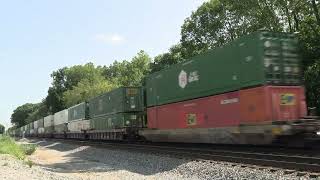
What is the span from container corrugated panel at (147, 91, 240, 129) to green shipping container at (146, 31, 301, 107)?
334mm

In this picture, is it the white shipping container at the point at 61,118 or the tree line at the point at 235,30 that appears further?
the white shipping container at the point at 61,118

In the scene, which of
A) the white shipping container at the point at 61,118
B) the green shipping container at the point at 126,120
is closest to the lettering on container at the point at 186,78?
the green shipping container at the point at 126,120

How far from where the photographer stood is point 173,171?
597 inches

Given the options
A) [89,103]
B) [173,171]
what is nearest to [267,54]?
[173,171]

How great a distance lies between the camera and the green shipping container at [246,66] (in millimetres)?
Result: 15875

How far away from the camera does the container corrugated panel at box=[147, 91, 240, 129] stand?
56.5 ft

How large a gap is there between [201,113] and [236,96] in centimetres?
270

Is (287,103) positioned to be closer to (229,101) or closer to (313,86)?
(229,101)

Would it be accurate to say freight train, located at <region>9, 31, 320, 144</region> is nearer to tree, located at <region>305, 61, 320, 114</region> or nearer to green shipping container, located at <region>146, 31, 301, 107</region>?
green shipping container, located at <region>146, 31, 301, 107</region>

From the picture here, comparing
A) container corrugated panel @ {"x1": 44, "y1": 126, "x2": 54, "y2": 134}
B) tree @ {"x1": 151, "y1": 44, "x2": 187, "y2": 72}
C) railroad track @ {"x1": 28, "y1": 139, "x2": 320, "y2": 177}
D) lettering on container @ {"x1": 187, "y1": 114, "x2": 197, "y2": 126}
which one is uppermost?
tree @ {"x1": 151, "y1": 44, "x2": 187, "y2": 72}

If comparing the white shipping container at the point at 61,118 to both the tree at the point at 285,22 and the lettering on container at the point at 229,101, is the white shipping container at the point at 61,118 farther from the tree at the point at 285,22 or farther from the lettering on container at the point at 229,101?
the lettering on container at the point at 229,101

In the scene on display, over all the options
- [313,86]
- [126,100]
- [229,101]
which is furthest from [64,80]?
[229,101]

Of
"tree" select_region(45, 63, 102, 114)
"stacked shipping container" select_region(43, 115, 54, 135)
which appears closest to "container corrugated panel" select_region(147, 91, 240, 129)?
"stacked shipping container" select_region(43, 115, 54, 135)

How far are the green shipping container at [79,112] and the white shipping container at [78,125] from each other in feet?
1.48
